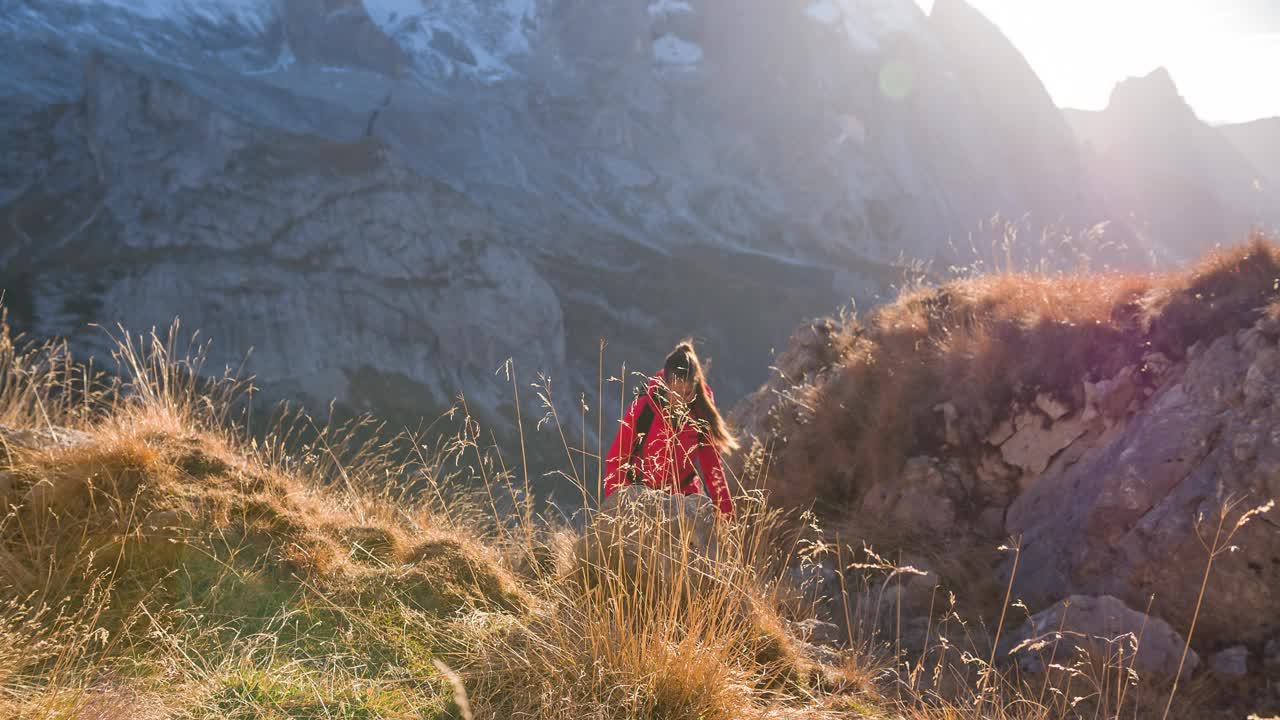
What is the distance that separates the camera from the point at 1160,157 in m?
128

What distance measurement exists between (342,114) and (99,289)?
45151 millimetres

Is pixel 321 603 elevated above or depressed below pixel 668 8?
below

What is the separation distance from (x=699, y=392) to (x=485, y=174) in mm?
103829

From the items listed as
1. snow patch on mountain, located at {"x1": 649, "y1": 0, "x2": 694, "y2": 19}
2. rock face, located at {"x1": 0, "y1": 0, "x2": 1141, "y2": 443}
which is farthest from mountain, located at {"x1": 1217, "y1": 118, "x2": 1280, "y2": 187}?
snow patch on mountain, located at {"x1": 649, "y1": 0, "x2": 694, "y2": 19}

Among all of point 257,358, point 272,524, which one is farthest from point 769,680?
point 257,358

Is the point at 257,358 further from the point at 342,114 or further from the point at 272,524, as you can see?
the point at 272,524

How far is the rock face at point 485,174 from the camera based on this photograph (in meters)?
61.2

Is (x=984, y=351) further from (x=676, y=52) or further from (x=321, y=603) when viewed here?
(x=676, y=52)

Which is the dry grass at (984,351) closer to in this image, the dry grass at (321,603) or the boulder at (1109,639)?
the boulder at (1109,639)

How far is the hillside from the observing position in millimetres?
4074

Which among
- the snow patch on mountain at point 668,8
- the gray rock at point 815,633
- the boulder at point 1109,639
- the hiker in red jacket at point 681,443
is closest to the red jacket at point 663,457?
the hiker in red jacket at point 681,443

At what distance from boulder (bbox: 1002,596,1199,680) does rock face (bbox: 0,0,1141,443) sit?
27.4 m

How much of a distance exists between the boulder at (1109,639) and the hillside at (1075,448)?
23 mm

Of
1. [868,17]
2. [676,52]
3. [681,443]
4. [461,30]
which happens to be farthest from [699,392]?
[868,17]
